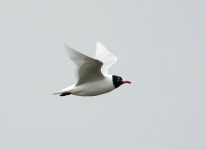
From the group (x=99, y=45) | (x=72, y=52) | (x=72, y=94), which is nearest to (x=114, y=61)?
(x=99, y=45)

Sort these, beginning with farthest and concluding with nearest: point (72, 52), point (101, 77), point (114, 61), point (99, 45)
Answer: point (99, 45) < point (114, 61) < point (101, 77) < point (72, 52)

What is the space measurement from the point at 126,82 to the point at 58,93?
207 cm

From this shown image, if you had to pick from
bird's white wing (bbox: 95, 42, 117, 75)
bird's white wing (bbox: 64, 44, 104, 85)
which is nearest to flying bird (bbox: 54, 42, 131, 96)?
bird's white wing (bbox: 64, 44, 104, 85)

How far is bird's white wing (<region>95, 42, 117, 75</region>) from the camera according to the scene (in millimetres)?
15320

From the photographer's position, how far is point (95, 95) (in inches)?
538

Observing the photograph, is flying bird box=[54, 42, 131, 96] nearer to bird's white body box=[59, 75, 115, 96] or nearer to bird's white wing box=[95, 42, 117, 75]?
bird's white body box=[59, 75, 115, 96]

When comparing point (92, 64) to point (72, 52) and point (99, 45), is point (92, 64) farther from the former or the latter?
point (99, 45)

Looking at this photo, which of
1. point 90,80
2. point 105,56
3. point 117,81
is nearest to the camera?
point 90,80

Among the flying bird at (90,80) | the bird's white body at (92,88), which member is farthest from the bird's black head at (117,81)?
the bird's white body at (92,88)

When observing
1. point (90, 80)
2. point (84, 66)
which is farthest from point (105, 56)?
Result: point (84, 66)

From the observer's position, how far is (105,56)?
627 inches

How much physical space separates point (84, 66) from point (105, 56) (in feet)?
11.1

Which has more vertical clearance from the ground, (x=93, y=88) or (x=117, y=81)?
(x=117, y=81)

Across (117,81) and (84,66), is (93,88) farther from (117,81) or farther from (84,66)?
(84,66)
